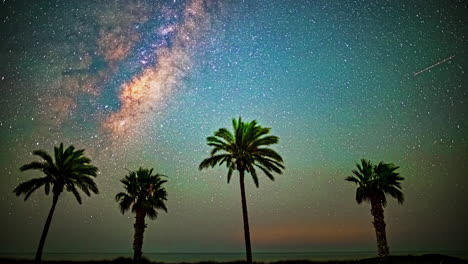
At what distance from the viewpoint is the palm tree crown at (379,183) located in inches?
1551

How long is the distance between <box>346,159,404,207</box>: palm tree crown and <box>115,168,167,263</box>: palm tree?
25046mm

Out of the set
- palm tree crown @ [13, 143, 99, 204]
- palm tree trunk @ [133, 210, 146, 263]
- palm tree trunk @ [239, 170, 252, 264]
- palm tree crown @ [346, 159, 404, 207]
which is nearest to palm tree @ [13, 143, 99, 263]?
palm tree crown @ [13, 143, 99, 204]

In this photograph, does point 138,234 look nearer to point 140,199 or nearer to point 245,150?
point 140,199

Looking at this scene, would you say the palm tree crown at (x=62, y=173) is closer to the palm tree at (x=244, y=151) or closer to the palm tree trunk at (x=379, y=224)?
the palm tree at (x=244, y=151)

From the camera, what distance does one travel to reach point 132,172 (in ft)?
136

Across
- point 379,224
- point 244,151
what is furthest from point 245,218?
point 379,224

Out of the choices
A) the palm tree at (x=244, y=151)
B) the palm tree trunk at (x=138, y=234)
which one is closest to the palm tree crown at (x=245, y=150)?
the palm tree at (x=244, y=151)

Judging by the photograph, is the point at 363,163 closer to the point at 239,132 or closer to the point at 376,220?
the point at 376,220

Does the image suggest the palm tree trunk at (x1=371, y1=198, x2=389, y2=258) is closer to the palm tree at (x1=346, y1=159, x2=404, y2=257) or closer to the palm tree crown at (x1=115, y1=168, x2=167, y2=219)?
the palm tree at (x1=346, y1=159, x2=404, y2=257)

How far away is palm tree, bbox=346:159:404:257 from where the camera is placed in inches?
1538

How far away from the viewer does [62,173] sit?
35.5 meters

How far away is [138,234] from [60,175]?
1164 cm

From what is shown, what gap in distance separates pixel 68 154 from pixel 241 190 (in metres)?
20.2

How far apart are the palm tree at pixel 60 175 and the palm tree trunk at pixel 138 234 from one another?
6.22m
